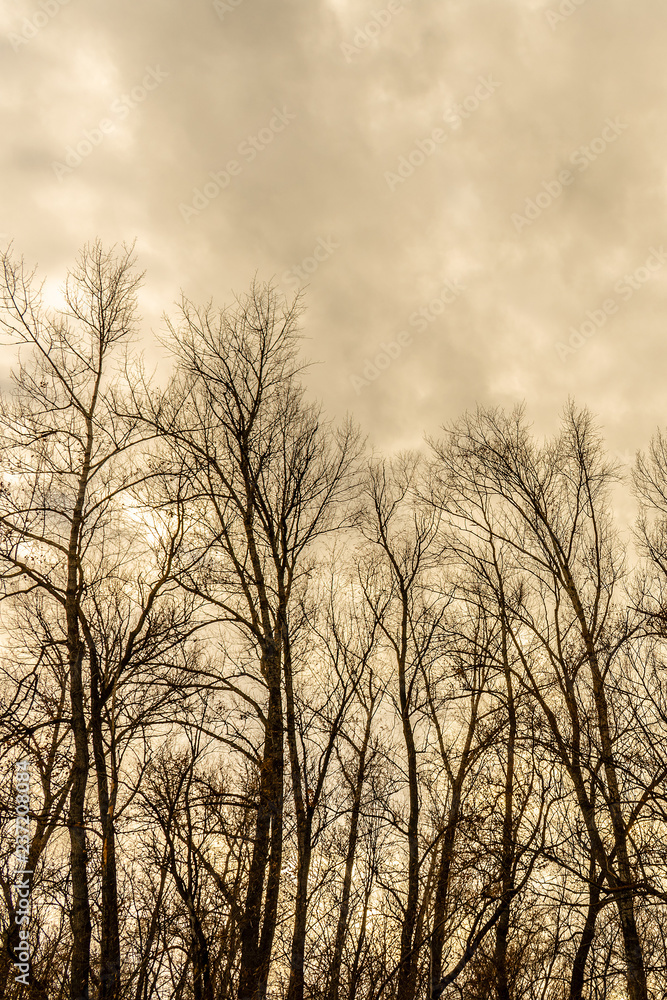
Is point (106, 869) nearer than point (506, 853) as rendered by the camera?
Yes

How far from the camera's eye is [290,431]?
14062mm

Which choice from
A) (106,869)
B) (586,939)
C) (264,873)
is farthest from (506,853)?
(106,869)

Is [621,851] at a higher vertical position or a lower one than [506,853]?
higher

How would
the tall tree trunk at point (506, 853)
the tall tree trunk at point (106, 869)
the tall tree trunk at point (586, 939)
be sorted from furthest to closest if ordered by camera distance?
the tall tree trunk at point (586, 939), the tall tree trunk at point (506, 853), the tall tree trunk at point (106, 869)

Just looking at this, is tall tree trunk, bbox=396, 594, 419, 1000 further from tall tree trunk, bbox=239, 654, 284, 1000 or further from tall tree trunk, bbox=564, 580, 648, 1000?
tall tree trunk, bbox=564, 580, 648, 1000

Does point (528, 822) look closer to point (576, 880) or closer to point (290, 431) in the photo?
point (576, 880)

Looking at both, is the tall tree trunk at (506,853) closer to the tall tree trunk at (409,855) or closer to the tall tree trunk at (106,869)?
the tall tree trunk at (409,855)

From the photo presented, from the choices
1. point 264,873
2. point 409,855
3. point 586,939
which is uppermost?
point 409,855

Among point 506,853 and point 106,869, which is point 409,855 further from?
point 106,869

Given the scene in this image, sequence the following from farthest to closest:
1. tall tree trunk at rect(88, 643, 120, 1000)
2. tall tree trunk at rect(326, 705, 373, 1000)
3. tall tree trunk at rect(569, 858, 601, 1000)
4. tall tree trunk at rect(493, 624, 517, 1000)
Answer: tall tree trunk at rect(326, 705, 373, 1000), tall tree trunk at rect(569, 858, 601, 1000), tall tree trunk at rect(493, 624, 517, 1000), tall tree trunk at rect(88, 643, 120, 1000)

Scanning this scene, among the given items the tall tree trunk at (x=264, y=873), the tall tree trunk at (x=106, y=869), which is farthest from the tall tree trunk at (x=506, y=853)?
the tall tree trunk at (x=106, y=869)

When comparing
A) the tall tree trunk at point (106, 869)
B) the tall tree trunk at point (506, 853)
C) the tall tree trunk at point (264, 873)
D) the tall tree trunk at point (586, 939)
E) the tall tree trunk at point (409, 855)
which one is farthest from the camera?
the tall tree trunk at point (586, 939)

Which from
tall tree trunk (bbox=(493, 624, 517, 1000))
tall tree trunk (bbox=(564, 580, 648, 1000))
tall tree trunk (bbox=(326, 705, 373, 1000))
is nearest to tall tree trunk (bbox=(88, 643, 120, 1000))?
tall tree trunk (bbox=(326, 705, 373, 1000))

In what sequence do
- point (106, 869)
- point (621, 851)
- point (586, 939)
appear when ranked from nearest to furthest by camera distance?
point (106, 869) → point (621, 851) → point (586, 939)
